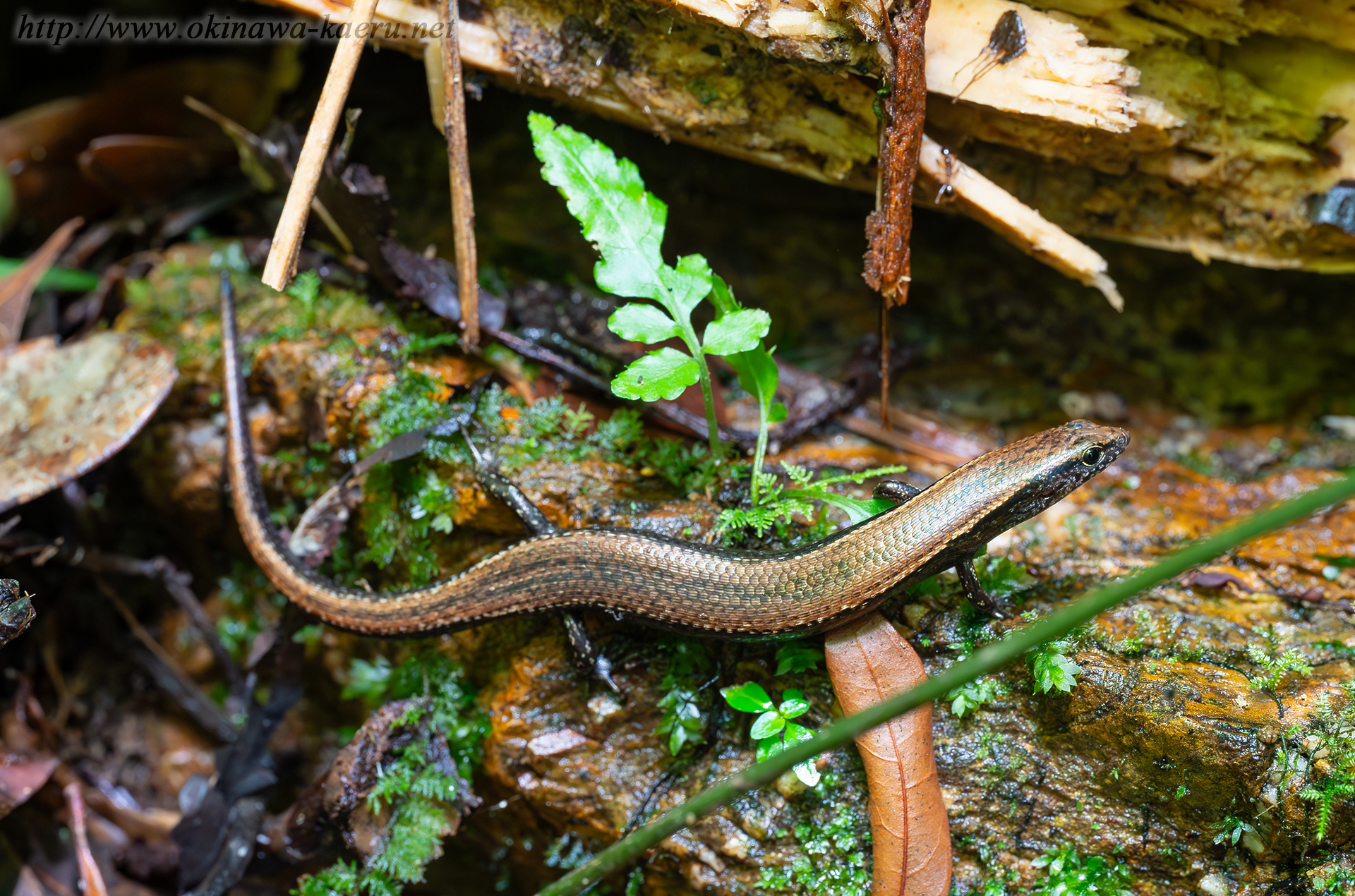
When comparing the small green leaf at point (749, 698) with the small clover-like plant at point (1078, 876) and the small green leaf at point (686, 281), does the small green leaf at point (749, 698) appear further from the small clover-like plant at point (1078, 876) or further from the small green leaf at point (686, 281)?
the small green leaf at point (686, 281)

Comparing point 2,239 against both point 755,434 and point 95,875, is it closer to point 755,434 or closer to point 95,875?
point 95,875

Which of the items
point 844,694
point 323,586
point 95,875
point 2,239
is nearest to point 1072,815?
point 844,694

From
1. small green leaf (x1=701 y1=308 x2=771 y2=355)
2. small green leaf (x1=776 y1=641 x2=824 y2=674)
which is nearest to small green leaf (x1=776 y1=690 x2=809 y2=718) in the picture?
small green leaf (x1=776 y1=641 x2=824 y2=674)

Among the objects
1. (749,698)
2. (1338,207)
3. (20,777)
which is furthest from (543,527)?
(1338,207)

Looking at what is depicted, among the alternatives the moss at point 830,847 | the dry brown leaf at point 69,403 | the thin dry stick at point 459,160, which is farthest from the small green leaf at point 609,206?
the dry brown leaf at point 69,403

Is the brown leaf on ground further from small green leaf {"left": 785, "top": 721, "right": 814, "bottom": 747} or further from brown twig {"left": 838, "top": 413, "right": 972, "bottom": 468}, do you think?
brown twig {"left": 838, "top": 413, "right": 972, "bottom": 468}

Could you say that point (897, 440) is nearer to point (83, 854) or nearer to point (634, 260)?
point (634, 260)
